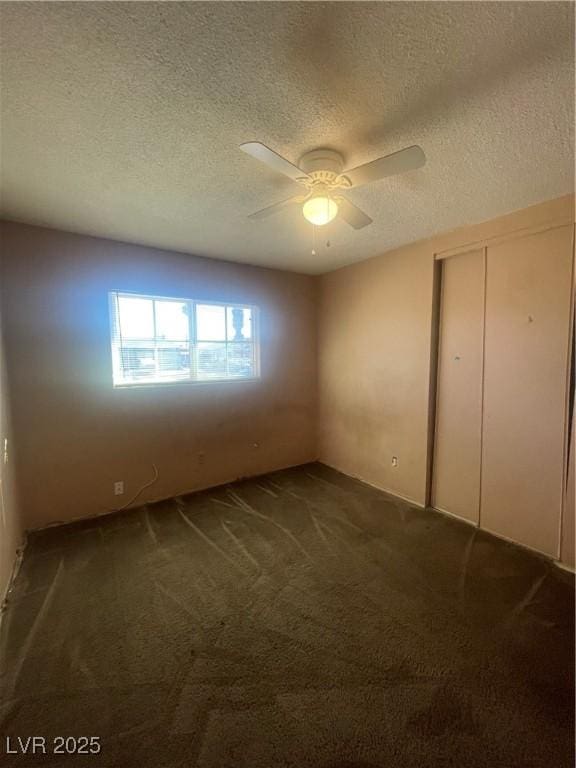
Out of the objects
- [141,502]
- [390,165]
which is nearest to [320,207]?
[390,165]

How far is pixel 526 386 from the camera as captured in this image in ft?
7.75

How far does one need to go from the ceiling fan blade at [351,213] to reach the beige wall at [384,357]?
4.12 ft

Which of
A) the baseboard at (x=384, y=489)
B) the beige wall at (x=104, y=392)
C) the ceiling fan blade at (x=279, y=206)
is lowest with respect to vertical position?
the baseboard at (x=384, y=489)

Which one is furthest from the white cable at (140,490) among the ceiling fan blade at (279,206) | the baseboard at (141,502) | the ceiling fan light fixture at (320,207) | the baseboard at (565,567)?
the baseboard at (565,567)

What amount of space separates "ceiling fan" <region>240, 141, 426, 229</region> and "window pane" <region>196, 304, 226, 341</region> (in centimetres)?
170

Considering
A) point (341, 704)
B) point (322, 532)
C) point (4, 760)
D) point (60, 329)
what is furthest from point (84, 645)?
point (60, 329)

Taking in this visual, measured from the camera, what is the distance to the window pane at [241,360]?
366 cm

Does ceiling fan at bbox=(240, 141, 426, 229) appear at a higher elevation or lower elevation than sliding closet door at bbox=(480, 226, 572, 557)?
higher

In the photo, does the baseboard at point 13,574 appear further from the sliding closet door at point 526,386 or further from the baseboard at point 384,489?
the sliding closet door at point 526,386

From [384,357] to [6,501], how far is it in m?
3.32

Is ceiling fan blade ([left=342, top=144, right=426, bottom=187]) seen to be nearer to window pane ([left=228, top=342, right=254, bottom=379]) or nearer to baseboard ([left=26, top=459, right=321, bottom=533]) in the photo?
window pane ([left=228, top=342, right=254, bottom=379])

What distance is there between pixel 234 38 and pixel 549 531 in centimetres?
324

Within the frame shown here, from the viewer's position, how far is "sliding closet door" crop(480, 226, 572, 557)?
2.20m

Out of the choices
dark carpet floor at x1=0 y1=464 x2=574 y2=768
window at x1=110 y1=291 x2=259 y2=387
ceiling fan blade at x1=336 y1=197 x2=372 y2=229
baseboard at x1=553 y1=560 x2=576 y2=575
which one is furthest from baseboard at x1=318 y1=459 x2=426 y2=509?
ceiling fan blade at x1=336 y1=197 x2=372 y2=229
